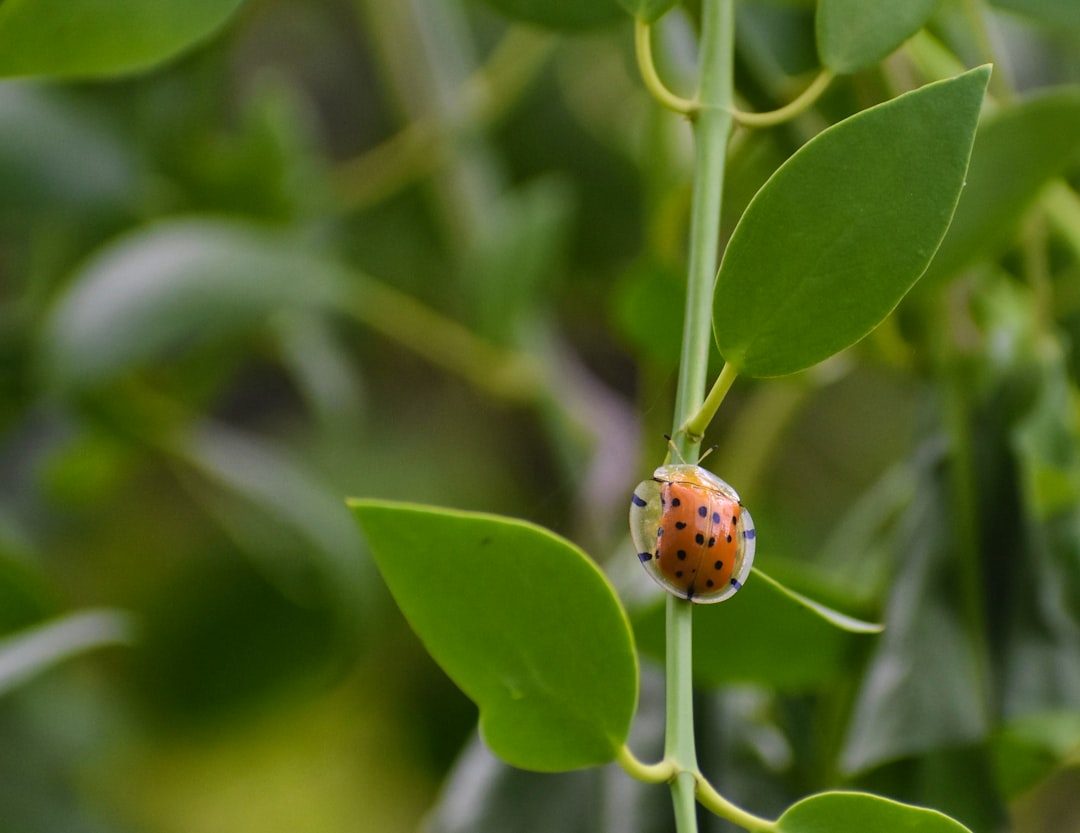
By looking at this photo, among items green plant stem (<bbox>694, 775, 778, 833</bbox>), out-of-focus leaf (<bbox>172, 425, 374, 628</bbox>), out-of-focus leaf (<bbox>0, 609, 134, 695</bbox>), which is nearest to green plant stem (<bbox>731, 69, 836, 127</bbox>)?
green plant stem (<bbox>694, 775, 778, 833</bbox>)

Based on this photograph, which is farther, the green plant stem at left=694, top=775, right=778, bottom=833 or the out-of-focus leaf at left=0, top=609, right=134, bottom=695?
the out-of-focus leaf at left=0, top=609, right=134, bottom=695

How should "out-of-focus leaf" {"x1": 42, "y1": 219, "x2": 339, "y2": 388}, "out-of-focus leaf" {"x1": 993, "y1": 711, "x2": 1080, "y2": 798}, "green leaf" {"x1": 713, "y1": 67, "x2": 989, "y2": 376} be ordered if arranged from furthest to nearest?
1. "out-of-focus leaf" {"x1": 42, "y1": 219, "x2": 339, "y2": 388}
2. "out-of-focus leaf" {"x1": 993, "y1": 711, "x2": 1080, "y2": 798}
3. "green leaf" {"x1": 713, "y1": 67, "x2": 989, "y2": 376}

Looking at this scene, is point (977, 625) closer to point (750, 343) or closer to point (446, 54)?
point (750, 343)

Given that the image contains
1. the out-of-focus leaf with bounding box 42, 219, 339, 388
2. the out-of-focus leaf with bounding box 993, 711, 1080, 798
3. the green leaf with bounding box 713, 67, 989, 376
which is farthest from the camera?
the out-of-focus leaf with bounding box 42, 219, 339, 388

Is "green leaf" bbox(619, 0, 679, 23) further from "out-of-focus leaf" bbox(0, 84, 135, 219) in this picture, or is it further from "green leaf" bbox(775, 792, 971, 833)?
"out-of-focus leaf" bbox(0, 84, 135, 219)

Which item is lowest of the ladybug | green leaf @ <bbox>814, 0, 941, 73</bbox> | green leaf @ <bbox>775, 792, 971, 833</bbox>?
green leaf @ <bbox>775, 792, 971, 833</bbox>

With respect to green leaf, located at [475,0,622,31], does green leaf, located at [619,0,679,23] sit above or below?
above

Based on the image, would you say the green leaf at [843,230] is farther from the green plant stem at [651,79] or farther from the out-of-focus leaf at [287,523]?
the out-of-focus leaf at [287,523]

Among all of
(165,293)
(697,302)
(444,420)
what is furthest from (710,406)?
(444,420)

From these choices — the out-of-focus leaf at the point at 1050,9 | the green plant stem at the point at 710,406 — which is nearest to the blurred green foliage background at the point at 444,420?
the out-of-focus leaf at the point at 1050,9

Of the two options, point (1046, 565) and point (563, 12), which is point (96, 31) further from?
point (1046, 565)
